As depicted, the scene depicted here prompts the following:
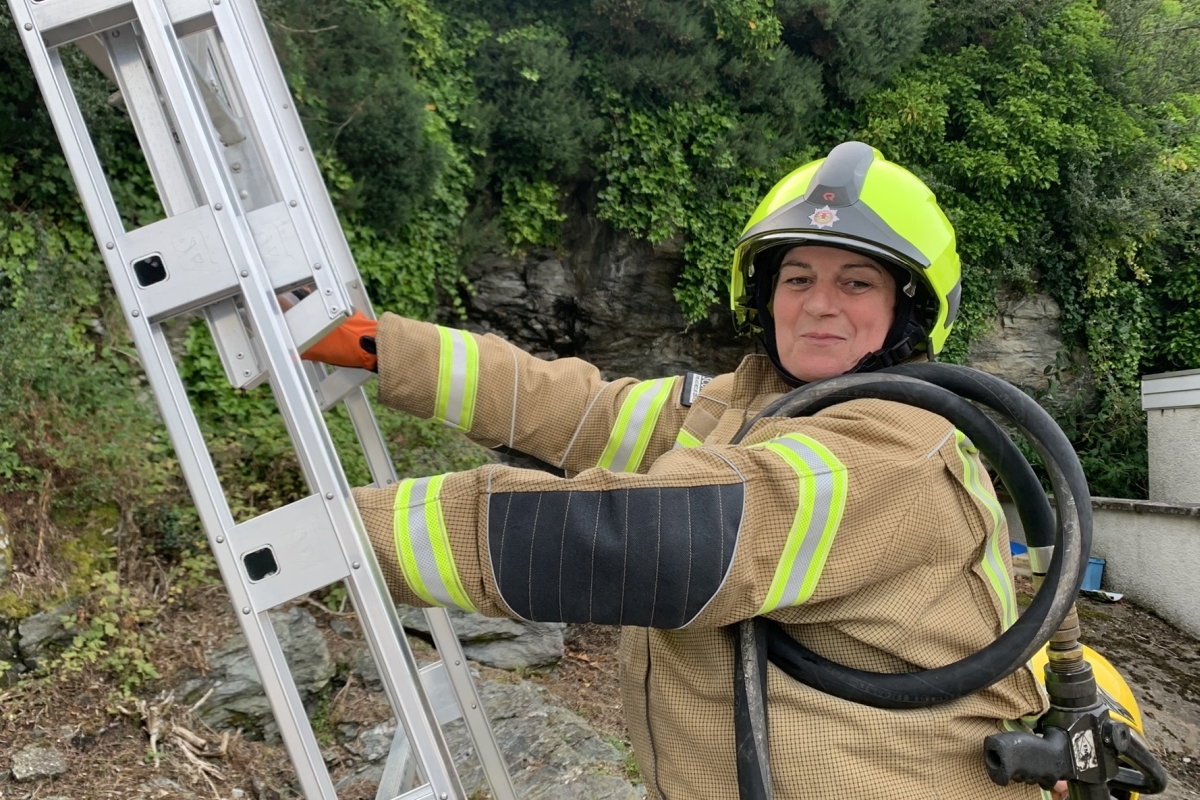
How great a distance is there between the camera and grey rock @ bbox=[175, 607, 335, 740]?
12.0ft

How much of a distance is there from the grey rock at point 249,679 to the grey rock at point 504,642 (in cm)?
77

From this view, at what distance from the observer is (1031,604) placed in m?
1.42

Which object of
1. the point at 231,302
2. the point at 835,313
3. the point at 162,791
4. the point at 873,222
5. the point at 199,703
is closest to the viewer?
the point at 231,302

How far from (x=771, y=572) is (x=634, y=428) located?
99cm

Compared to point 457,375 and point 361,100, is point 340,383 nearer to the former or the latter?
point 457,375

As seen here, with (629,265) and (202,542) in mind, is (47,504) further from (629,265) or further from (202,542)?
(629,265)

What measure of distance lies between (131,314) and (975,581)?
163 centimetres

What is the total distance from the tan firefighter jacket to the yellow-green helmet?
402 mm

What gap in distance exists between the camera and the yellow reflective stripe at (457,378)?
2.13 metres

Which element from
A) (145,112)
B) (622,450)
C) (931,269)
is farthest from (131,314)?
(931,269)

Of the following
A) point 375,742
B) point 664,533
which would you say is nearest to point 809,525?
point 664,533

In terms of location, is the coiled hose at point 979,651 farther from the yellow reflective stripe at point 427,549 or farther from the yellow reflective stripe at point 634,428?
Result: the yellow reflective stripe at point 634,428

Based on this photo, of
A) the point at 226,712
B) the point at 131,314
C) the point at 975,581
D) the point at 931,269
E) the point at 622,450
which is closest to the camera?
the point at 131,314

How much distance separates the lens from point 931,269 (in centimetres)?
175
